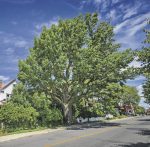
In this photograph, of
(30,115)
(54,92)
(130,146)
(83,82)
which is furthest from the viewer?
(54,92)

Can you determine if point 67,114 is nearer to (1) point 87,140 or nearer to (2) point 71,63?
(2) point 71,63

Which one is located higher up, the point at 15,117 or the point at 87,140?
the point at 15,117

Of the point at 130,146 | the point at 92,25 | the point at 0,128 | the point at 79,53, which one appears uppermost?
the point at 92,25

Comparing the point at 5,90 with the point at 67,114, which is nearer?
the point at 67,114

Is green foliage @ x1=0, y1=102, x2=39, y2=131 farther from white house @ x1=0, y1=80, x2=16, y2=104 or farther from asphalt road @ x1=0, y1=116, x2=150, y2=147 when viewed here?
white house @ x1=0, y1=80, x2=16, y2=104

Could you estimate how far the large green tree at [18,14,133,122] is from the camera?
135 ft

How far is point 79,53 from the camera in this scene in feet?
138

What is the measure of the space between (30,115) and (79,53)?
34.9 feet

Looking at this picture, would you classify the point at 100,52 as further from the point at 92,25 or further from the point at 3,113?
the point at 3,113

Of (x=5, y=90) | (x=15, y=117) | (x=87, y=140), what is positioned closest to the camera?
(x=87, y=140)

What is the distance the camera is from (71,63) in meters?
44.6

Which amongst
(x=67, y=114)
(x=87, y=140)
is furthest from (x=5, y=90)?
(x=87, y=140)

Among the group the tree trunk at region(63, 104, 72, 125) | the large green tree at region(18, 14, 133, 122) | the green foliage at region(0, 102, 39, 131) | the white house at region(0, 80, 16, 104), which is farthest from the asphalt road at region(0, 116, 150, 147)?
the white house at region(0, 80, 16, 104)

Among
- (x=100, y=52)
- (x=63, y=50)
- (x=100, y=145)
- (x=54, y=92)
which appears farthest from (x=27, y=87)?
(x=100, y=145)
